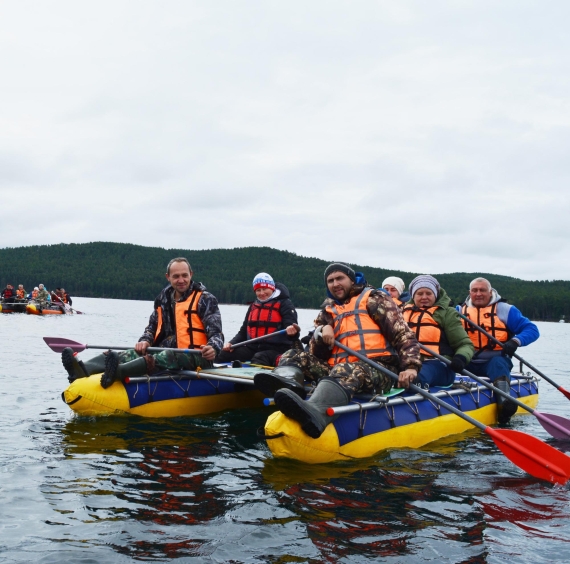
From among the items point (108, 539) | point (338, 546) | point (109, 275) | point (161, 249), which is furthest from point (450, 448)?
point (161, 249)

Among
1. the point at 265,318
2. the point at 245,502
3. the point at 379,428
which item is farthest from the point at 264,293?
the point at 245,502

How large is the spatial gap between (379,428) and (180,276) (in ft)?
12.0

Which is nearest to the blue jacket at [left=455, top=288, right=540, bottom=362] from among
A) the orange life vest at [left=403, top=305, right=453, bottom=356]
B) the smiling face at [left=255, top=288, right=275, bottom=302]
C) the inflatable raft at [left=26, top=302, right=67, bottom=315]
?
the orange life vest at [left=403, top=305, right=453, bottom=356]

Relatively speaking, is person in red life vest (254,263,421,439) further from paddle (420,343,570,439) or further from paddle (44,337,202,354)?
paddle (44,337,202,354)

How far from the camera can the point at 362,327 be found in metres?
7.14

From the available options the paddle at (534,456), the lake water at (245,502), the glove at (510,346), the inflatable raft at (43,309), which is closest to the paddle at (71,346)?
the lake water at (245,502)

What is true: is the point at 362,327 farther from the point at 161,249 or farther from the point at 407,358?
the point at 161,249

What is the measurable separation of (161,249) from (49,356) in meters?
117

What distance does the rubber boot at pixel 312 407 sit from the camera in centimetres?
600

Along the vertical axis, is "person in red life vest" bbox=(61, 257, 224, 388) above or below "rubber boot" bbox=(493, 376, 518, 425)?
above

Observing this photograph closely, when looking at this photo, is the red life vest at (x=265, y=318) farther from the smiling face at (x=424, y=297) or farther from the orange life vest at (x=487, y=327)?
the orange life vest at (x=487, y=327)

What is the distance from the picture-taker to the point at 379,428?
6.95 m

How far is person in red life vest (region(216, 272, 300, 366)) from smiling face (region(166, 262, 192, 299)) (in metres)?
1.86

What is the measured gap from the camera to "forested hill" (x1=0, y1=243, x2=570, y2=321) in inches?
3762
